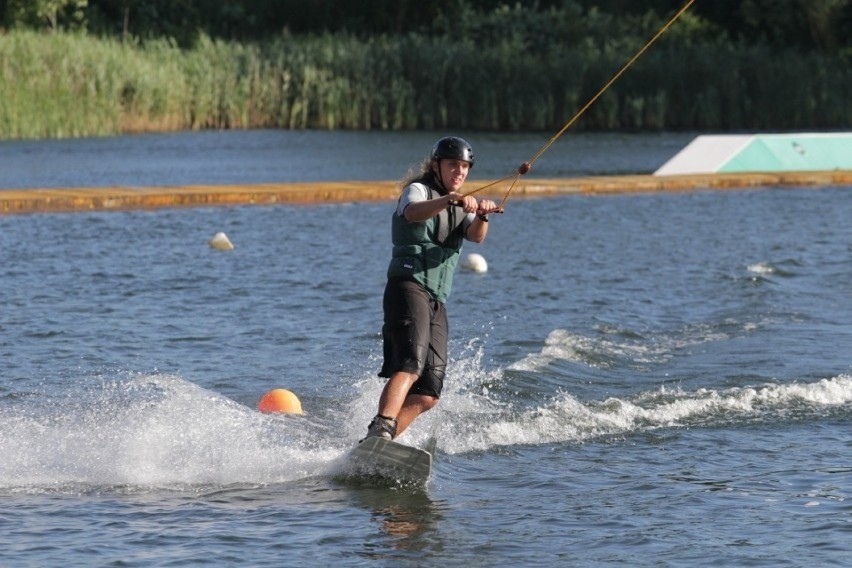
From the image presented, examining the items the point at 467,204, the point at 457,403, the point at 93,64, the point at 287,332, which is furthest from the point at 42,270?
the point at 93,64

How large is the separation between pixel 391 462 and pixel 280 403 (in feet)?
5.62

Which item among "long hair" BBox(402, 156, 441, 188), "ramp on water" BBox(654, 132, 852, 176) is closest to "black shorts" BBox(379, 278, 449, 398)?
"long hair" BBox(402, 156, 441, 188)

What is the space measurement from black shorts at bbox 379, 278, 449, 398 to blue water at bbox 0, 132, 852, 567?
1.91 feet

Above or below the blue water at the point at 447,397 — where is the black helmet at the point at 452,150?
above

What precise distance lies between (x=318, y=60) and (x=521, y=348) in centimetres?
2656

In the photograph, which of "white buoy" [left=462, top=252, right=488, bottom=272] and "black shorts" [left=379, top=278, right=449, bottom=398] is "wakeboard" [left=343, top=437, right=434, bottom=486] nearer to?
"black shorts" [left=379, top=278, right=449, bottom=398]

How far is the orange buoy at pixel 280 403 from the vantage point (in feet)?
31.8

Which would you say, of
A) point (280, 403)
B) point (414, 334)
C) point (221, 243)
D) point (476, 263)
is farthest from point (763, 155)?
point (414, 334)

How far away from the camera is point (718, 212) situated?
21078 millimetres

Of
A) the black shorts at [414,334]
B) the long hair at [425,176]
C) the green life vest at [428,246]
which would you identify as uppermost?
the long hair at [425,176]

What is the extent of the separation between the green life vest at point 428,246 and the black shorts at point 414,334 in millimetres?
55

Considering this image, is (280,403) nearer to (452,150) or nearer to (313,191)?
(452,150)

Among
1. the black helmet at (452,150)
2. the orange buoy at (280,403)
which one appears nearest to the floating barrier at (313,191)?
the orange buoy at (280,403)

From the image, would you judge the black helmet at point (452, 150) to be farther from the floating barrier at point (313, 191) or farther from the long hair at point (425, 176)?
the floating barrier at point (313, 191)
